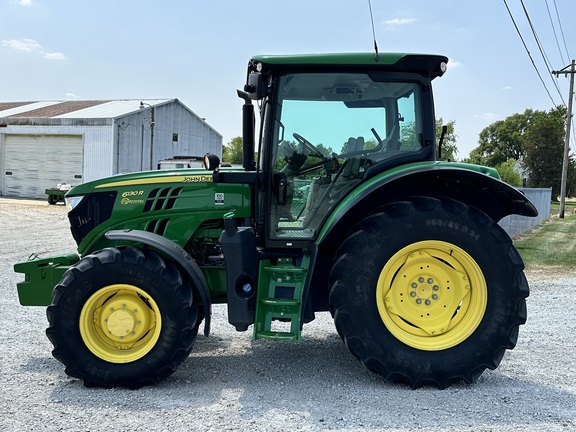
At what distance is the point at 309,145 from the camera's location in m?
4.64

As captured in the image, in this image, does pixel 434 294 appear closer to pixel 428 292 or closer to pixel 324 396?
pixel 428 292

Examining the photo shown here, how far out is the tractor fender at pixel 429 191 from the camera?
4391 millimetres

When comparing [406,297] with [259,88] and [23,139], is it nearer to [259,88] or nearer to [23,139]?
[259,88]

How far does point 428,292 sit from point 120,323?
2.44m

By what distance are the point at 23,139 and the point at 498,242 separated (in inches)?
1333

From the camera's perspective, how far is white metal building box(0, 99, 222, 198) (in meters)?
30.9

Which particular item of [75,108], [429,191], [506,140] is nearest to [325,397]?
[429,191]

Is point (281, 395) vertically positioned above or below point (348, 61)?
below

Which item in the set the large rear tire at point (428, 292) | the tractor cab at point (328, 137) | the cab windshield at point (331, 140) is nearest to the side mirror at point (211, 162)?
the tractor cab at point (328, 137)

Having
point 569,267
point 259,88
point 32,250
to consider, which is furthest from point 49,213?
point 259,88

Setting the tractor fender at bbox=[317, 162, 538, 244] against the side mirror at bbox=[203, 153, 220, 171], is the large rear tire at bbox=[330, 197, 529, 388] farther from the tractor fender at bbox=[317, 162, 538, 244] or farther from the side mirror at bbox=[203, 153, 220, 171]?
the side mirror at bbox=[203, 153, 220, 171]

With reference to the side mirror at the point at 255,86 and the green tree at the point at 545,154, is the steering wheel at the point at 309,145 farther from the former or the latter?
the green tree at the point at 545,154

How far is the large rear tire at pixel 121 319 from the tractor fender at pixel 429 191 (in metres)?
1.26

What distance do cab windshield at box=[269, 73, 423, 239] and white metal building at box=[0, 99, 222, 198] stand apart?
26871 mm
